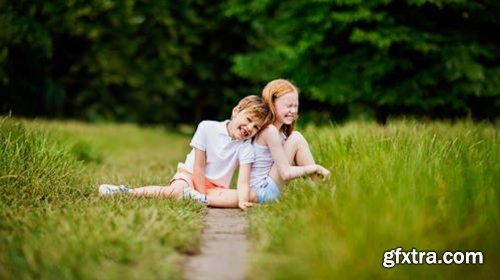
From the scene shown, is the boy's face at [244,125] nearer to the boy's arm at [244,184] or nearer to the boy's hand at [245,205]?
the boy's arm at [244,184]

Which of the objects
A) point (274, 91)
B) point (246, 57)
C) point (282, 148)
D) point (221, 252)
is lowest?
point (221, 252)

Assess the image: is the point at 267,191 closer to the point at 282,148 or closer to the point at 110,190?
the point at 282,148

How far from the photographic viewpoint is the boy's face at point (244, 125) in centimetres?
538

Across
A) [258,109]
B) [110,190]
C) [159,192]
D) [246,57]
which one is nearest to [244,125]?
[258,109]

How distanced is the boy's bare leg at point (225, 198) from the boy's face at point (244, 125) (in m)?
0.48

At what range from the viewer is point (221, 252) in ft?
11.7

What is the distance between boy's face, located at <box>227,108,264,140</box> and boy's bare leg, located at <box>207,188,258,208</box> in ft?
1.58

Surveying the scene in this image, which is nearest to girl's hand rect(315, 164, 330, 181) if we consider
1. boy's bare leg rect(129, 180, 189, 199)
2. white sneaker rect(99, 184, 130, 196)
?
boy's bare leg rect(129, 180, 189, 199)

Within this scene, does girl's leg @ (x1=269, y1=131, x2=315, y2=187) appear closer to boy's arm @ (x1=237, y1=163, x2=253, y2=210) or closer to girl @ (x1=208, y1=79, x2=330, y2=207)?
girl @ (x1=208, y1=79, x2=330, y2=207)

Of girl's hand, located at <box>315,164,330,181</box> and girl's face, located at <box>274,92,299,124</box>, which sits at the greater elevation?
girl's face, located at <box>274,92,299,124</box>

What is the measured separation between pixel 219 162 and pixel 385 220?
Answer: 105 inches

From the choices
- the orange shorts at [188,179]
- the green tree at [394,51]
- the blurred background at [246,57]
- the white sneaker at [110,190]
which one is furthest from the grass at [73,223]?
the green tree at [394,51]

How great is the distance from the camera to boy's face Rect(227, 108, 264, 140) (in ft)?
17.6

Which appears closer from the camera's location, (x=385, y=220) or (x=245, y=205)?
(x=385, y=220)
